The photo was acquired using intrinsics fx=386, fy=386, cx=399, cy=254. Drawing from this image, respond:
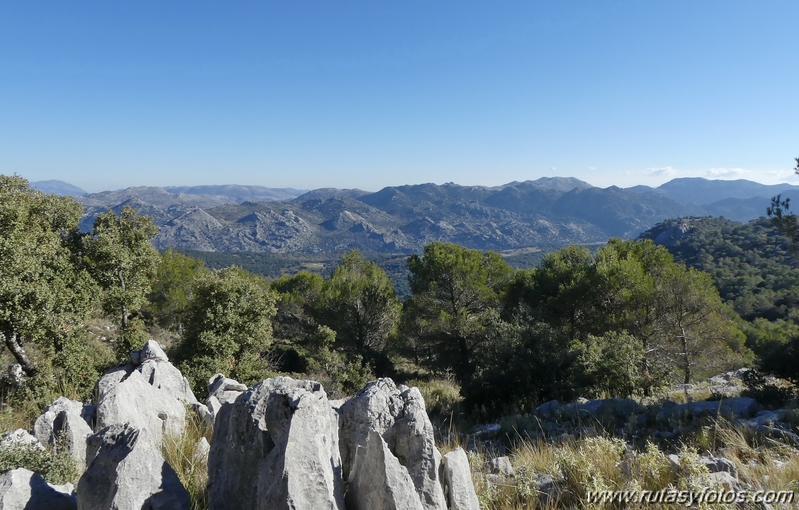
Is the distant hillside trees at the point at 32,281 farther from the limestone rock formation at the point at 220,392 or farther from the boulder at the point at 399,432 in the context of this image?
the boulder at the point at 399,432

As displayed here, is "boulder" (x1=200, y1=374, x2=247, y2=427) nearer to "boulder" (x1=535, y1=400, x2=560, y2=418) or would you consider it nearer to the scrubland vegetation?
the scrubland vegetation

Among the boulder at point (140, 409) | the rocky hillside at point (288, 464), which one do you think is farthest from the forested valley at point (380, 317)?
the rocky hillside at point (288, 464)

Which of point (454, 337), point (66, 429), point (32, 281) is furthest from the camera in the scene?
point (454, 337)

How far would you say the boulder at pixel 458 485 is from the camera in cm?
340

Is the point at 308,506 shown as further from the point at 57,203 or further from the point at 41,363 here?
the point at 57,203

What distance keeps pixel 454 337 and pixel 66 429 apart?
763 inches

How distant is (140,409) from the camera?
5734 millimetres

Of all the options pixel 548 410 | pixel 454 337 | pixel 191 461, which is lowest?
pixel 454 337

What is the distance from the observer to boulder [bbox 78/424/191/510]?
2816 mm

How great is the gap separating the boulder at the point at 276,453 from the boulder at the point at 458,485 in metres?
1.01

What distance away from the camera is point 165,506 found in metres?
2.90

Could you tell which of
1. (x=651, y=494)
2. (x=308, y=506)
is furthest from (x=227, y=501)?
(x=651, y=494)

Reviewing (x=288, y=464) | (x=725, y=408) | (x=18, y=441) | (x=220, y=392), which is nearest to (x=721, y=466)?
(x=288, y=464)

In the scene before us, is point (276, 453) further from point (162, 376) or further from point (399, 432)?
point (162, 376)
